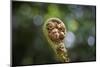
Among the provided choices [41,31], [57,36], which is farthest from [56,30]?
[41,31]

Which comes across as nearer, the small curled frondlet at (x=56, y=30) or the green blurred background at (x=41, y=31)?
the green blurred background at (x=41, y=31)

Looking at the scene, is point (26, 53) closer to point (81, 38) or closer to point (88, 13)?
point (81, 38)

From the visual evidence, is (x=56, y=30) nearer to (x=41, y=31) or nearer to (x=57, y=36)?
(x=57, y=36)

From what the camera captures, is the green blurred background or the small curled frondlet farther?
the small curled frondlet

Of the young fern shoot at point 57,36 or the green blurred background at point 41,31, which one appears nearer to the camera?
the green blurred background at point 41,31
